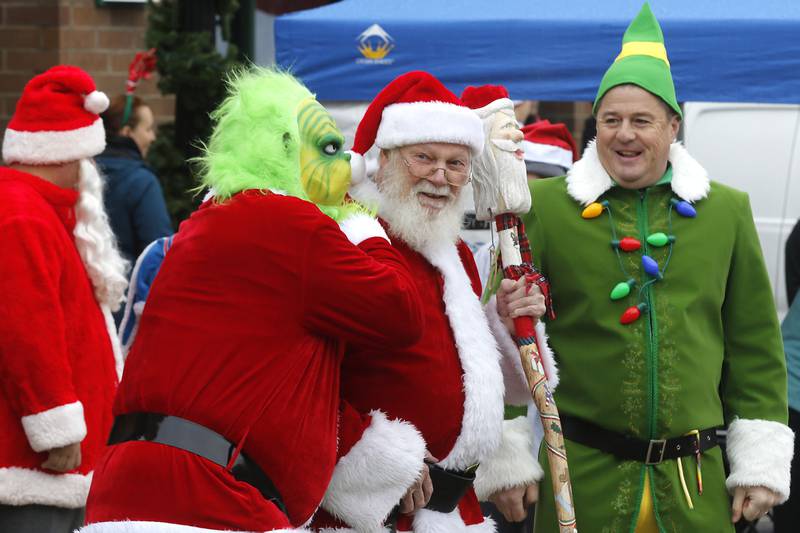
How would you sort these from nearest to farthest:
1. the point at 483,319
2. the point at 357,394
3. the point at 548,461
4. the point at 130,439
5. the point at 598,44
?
the point at 130,439 < the point at 357,394 < the point at 483,319 < the point at 548,461 < the point at 598,44

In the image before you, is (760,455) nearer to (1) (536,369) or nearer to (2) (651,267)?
(2) (651,267)

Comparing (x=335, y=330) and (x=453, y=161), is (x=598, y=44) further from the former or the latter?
(x=335, y=330)

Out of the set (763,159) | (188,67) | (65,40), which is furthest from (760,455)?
(65,40)

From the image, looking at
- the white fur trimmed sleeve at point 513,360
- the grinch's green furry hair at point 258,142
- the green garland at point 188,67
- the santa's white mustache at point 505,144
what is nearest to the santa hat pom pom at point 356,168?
the grinch's green furry hair at point 258,142

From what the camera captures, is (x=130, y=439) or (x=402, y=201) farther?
(x=402, y=201)

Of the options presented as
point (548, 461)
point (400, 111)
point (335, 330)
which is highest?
point (400, 111)

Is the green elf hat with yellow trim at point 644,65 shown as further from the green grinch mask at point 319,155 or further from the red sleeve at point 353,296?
the red sleeve at point 353,296

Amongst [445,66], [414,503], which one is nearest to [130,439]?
[414,503]

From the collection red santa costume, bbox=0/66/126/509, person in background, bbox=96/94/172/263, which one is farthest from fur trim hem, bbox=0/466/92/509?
person in background, bbox=96/94/172/263

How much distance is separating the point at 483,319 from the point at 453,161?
1.47ft

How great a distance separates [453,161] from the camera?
12.1 ft

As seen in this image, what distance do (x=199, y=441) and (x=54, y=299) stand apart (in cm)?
162

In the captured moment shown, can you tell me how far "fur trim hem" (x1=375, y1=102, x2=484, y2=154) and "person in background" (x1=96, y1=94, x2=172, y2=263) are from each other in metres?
3.21

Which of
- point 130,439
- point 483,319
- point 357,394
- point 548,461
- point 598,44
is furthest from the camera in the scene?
point 598,44
